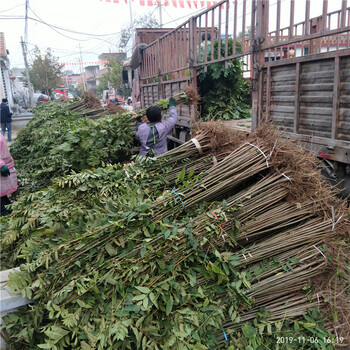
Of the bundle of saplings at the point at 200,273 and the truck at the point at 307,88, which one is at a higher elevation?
the truck at the point at 307,88

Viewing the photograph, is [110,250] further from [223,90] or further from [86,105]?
[86,105]

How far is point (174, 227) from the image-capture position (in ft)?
7.36

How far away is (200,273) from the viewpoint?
2184 millimetres

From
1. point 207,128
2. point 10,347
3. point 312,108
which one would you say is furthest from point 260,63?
point 10,347

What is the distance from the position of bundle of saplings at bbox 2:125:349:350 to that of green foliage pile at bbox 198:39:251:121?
5062mm

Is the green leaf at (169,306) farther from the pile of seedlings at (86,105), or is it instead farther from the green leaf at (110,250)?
the pile of seedlings at (86,105)

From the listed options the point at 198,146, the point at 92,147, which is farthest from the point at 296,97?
the point at 92,147

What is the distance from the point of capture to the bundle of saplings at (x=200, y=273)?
197 centimetres

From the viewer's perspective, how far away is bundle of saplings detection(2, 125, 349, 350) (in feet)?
6.47

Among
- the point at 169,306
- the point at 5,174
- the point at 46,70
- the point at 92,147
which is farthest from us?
the point at 46,70

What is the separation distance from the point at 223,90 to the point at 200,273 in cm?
610

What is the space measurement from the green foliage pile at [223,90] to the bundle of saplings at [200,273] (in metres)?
5.06
